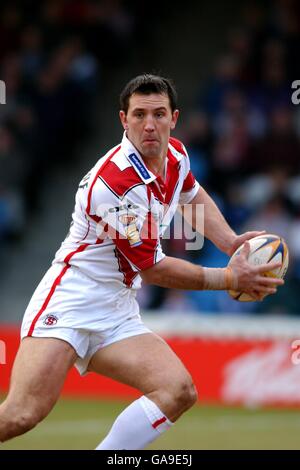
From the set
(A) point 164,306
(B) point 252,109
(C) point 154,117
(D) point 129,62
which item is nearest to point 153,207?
(C) point 154,117

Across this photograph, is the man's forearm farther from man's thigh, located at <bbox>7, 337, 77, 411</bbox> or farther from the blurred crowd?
the blurred crowd

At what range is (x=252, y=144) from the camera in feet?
48.9

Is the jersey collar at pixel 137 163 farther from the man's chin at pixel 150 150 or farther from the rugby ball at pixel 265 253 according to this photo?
the rugby ball at pixel 265 253

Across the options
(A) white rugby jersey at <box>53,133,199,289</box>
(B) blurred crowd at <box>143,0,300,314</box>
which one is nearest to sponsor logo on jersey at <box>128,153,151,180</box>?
(A) white rugby jersey at <box>53,133,199,289</box>

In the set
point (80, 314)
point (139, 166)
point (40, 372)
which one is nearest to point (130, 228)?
point (139, 166)

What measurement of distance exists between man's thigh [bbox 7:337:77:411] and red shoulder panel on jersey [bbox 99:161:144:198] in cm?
103

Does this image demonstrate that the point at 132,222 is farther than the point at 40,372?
Yes

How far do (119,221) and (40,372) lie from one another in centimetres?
106

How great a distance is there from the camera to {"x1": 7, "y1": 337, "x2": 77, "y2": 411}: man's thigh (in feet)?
21.5

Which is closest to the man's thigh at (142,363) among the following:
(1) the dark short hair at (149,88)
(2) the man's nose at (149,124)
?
(2) the man's nose at (149,124)

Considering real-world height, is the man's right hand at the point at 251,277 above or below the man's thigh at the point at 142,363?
above

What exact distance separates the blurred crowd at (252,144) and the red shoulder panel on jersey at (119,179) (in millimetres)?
6401

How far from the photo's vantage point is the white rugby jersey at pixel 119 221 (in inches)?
264

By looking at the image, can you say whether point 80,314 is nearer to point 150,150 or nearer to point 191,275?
point 191,275
